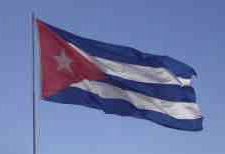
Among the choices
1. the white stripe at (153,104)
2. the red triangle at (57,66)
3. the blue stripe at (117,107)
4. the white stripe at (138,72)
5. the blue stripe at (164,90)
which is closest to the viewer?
the red triangle at (57,66)

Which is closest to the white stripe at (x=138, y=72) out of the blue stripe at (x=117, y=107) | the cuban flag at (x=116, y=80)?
the cuban flag at (x=116, y=80)

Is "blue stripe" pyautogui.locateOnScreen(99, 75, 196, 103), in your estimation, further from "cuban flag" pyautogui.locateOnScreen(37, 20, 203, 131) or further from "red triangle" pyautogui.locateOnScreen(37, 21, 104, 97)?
"red triangle" pyautogui.locateOnScreen(37, 21, 104, 97)

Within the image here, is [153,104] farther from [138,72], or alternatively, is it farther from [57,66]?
[57,66]

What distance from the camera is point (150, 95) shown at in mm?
35875

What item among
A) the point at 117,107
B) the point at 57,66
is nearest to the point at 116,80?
the point at 117,107

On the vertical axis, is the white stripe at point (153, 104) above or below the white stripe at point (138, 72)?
below

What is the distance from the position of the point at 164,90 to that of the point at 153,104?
0.64 metres

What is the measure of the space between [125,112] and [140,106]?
0.59 metres

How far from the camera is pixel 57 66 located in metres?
33.6

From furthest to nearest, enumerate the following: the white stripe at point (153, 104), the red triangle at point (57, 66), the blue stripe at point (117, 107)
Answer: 1. the white stripe at point (153, 104)
2. the blue stripe at point (117, 107)
3. the red triangle at point (57, 66)

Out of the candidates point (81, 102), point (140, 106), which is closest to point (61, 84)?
point (81, 102)

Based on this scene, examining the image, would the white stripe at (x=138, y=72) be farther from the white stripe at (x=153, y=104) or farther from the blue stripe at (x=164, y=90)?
the white stripe at (x=153, y=104)

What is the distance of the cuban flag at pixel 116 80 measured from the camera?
33812mm

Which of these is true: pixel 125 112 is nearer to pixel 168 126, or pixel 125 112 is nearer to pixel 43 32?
pixel 168 126
